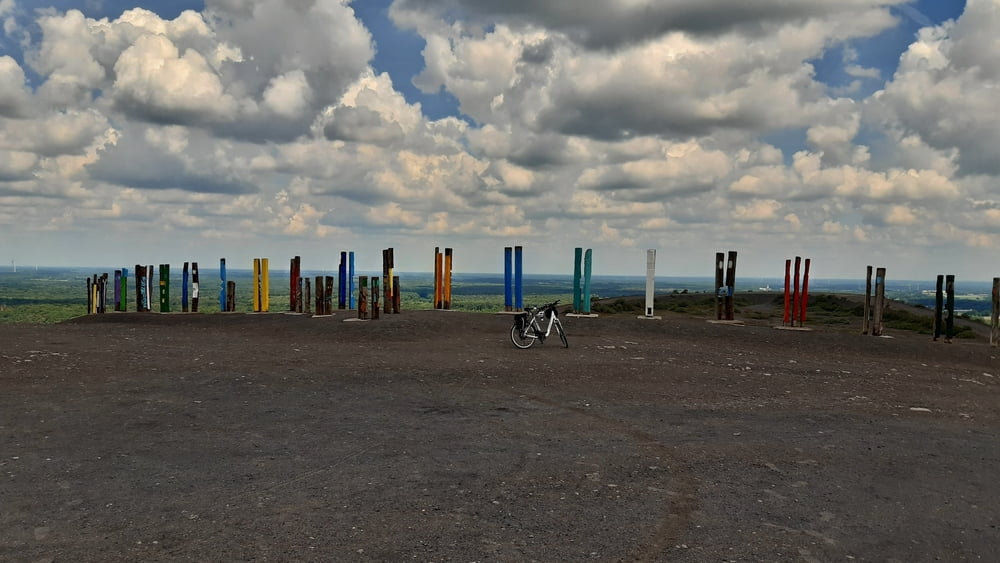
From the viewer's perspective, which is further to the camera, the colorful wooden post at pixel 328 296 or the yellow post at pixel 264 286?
the yellow post at pixel 264 286

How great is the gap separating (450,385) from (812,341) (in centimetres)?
1383

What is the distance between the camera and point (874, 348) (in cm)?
2192

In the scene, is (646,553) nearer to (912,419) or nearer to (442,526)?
(442,526)

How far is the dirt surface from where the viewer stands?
6.26 metres

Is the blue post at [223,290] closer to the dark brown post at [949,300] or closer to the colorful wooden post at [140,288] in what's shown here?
the colorful wooden post at [140,288]

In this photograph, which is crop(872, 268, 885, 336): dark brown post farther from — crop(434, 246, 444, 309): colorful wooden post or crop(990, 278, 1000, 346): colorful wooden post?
crop(434, 246, 444, 309): colorful wooden post

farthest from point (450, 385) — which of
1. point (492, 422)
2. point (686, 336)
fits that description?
point (686, 336)

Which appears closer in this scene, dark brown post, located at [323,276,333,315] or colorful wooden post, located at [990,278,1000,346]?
colorful wooden post, located at [990,278,1000,346]

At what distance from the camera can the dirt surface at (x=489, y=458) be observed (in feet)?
20.5

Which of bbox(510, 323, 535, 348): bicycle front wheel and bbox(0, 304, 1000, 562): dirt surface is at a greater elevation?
bbox(510, 323, 535, 348): bicycle front wheel

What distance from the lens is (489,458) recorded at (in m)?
8.81

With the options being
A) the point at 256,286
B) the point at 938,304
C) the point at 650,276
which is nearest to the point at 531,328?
the point at 650,276

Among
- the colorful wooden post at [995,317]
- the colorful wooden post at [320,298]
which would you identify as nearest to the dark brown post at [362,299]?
the colorful wooden post at [320,298]

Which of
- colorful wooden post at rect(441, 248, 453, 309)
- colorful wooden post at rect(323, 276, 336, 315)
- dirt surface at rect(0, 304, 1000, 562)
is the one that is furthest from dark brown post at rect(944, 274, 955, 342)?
colorful wooden post at rect(323, 276, 336, 315)
